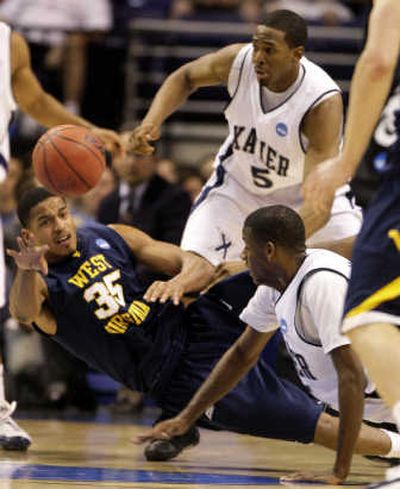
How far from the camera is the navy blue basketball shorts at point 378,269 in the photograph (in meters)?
3.71

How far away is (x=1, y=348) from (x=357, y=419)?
467 centimetres

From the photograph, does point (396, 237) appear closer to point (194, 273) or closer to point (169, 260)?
point (194, 273)

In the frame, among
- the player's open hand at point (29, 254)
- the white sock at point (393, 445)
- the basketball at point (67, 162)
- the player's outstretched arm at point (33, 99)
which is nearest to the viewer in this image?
the player's open hand at point (29, 254)

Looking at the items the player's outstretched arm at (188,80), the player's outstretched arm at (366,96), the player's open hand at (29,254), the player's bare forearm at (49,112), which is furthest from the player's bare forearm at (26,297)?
the player's outstretched arm at (366,96)

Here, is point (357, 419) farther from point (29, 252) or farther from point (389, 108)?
point (389, 108)

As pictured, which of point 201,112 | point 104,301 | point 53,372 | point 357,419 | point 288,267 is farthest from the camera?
point 201,112

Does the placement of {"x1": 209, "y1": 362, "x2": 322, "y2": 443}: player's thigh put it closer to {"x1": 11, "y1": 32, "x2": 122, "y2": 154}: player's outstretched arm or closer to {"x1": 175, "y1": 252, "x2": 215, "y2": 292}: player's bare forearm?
{"x1": 175, "y1": 252, "x2": 215, "y2": 292}: player's bare forearm

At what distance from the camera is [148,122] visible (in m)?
6.23

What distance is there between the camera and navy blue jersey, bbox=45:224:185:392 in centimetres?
584

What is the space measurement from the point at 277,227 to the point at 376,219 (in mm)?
1205

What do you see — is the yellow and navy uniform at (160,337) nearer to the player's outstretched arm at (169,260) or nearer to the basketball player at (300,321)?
the player's outstretched arm at (169,260)

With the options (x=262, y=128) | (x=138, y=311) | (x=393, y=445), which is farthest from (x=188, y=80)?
(x=393, y=445)

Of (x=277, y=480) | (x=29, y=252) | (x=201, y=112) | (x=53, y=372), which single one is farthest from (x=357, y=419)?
(x=201, y=112)

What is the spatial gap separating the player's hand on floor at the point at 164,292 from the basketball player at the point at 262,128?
2.14 ft
